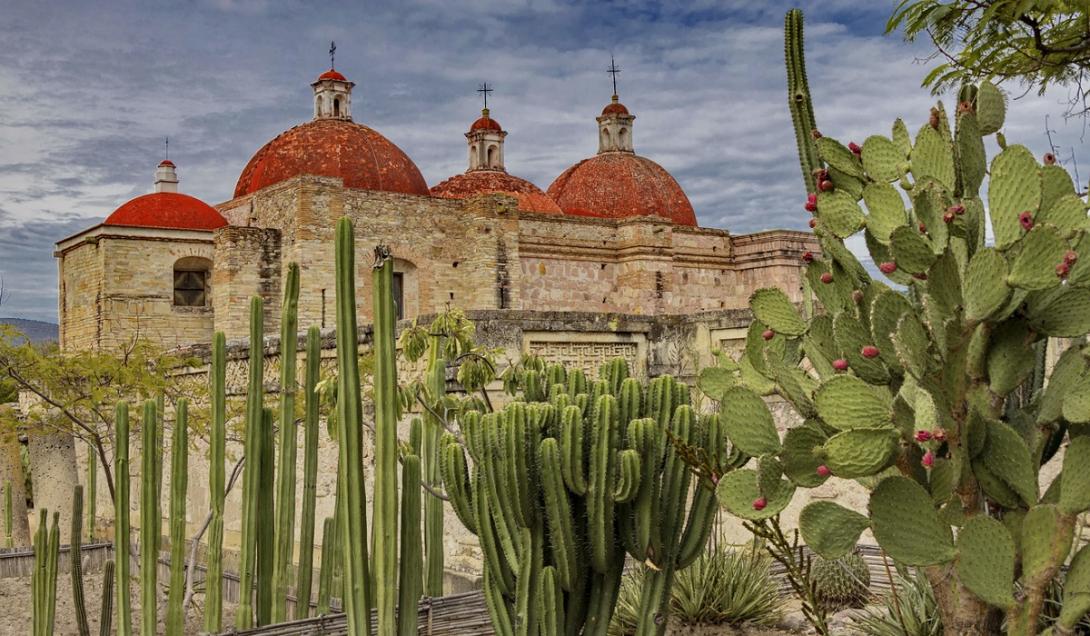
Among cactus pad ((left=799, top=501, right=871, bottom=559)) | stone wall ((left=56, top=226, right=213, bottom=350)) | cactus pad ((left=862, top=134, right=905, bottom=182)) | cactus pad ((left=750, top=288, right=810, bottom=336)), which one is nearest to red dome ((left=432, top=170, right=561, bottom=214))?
stone wall ((left=56, top=226, right=213, bottom=350))

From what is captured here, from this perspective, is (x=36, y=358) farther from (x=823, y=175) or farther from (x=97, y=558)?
(x=823, y=175)

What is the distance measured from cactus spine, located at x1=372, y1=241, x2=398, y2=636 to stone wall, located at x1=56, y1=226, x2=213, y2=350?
578 inches

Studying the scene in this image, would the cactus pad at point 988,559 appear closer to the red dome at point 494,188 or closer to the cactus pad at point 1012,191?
the cactus pad at point 1012,191

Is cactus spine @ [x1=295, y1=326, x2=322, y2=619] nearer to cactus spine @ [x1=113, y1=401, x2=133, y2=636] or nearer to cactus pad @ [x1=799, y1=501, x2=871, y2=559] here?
cactus spine @ [x1=113, y1=401, x2=133, y2=636]

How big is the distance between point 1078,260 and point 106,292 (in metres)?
17.1

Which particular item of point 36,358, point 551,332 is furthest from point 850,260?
point 36,358

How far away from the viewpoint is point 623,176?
80.8ft

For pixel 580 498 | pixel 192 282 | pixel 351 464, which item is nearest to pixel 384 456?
pixel 351 464

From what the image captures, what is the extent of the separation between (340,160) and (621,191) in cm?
666

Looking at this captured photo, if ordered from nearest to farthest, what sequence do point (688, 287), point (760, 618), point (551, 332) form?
point (760, 618) → point (551, 332) → point (688, 287)

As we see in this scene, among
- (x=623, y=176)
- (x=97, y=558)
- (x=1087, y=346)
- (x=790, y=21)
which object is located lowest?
(x=97, y=558)

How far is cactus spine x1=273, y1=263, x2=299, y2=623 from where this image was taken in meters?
5.46

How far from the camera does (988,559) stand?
10.3 ft

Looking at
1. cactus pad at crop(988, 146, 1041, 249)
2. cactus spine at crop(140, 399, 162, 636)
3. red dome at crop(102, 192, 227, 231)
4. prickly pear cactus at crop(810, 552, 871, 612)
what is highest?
red dome at crop(102, 192, 227, 231)
